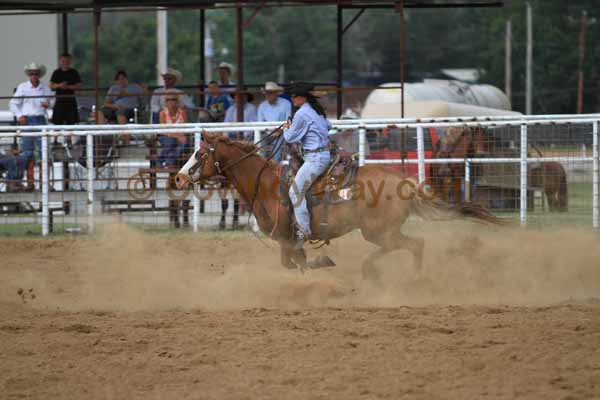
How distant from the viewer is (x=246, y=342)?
6.91 metres

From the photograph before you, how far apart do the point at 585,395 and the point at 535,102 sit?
46.4 meters

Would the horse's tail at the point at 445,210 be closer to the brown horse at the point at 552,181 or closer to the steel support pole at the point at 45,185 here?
the brown horse at the point at 552,181

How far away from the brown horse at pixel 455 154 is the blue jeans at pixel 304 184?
3.74 metres

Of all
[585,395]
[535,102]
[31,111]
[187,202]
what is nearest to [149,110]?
[31,111]

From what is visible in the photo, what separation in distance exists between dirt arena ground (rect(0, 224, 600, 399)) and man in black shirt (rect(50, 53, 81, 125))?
11.2 ft

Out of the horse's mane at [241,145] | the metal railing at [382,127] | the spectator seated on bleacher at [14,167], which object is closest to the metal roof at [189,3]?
the metal railing at [382,127]

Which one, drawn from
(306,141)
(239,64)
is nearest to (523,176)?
(306,141)

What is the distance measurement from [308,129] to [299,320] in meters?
2.53

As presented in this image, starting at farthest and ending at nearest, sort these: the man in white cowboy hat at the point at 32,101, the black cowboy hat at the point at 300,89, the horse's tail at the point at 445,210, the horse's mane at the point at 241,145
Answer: the man in white cowboy hat at the point at 32,101, the horse's mane at the point at 241,145, the horse's tail at the point at 445,210, the black cowboy hat at the point at 300,89

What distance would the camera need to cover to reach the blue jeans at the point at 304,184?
9.67 m

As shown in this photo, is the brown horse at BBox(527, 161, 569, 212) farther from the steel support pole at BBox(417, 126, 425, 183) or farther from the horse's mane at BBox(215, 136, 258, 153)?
the horse's mane at BBox(215, 136, 258, 153)

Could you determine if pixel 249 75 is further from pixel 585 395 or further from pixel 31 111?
pixel 585 395

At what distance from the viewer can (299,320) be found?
7.80 meters

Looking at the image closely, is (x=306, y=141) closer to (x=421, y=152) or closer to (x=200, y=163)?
(x=200, y=163)
